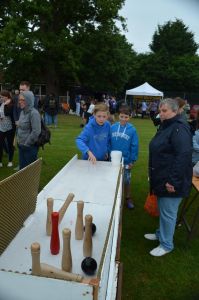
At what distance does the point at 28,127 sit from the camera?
17.6 ft

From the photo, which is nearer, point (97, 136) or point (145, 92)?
point (97, 136)

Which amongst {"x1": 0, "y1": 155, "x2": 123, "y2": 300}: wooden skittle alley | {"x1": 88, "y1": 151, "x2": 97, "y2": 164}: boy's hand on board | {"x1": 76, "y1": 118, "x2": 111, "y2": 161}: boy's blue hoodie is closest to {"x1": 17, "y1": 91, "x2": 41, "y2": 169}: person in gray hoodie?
{"x1": 76, "y1": 118, "x2": 111, "y2": 161}: boy's blue hoodie

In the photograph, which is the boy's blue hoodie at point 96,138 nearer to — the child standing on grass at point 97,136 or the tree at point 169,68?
the child standing on grass at point 97,136

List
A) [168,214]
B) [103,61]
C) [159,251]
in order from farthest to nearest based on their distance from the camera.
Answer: [103,61]
[159,251]
[168,214]

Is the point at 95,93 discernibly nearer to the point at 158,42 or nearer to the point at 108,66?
the point at 108,66

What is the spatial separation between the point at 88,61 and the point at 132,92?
6.36 meters

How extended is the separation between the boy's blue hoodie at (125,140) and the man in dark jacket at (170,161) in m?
1.25

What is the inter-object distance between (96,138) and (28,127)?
1.42 m

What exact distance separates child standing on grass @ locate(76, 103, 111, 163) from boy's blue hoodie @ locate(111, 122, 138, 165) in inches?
13.6

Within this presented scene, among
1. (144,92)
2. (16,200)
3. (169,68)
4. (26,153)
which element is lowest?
(26,153)

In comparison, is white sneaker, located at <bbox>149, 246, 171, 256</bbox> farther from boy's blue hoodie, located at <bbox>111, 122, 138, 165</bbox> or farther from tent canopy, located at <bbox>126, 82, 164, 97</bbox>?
tent canopy, located at <bbox>126, 82, 164, 97</bbox>

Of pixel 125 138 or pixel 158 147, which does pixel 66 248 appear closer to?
pixel 158 147

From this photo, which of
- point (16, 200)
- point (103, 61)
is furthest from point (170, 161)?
point (103, 61)

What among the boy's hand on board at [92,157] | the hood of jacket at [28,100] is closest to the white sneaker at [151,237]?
the boy's hand on board at [92,157]
